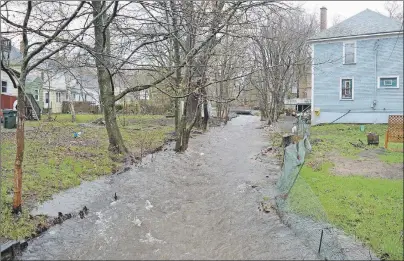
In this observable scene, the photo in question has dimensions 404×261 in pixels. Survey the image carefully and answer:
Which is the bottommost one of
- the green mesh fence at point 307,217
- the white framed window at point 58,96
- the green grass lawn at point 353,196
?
the green mesh fence at point 307,217

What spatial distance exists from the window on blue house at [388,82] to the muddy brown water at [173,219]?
1876 millimetres

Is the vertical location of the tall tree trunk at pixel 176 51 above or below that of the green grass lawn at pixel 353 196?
above

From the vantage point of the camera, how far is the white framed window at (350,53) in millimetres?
3651

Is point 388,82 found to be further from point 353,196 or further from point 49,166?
point 49,166

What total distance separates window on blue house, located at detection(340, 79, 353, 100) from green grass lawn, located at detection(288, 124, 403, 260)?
28cm

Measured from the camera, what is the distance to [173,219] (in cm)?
613

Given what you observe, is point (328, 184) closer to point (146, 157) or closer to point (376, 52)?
point (376, 52)

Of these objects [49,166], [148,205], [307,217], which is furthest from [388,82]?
[49,166]

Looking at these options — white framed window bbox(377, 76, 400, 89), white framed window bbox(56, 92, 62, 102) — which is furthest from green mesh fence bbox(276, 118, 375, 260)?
white framed window bbox(56, 92, 62, 102)

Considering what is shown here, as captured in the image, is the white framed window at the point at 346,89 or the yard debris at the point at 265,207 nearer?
the white framed window at the point at 346,89

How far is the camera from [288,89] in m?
27.2

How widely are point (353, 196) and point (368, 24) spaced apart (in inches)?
91.9

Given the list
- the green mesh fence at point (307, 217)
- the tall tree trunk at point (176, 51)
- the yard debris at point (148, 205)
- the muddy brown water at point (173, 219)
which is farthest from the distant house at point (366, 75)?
the yard debris at point (148, 205)

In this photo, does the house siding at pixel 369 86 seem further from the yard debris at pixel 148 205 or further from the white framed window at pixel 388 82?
the yard debris at pixel 148 205
